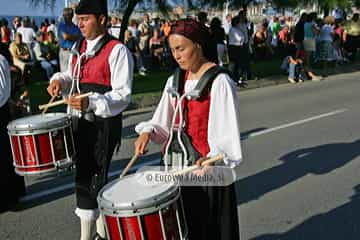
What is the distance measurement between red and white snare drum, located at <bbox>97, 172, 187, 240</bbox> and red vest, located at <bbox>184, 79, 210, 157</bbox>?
1.08 feet


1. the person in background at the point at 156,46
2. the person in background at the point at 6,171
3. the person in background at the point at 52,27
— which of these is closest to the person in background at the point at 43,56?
the person in background at the point at 52,27

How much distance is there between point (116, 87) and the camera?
3.46m

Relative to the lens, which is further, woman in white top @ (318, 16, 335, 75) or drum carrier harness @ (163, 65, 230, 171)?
woman in white top @ (318, 16, 335, 75)

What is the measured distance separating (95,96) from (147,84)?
33.9 ft

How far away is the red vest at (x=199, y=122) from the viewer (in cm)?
289

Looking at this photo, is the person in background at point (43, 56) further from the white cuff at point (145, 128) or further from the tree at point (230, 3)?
the white cuff at point (145, 128)

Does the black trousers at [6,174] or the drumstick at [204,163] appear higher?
the drumstick at [204,163]

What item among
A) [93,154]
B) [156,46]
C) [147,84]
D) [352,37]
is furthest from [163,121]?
[352,37]

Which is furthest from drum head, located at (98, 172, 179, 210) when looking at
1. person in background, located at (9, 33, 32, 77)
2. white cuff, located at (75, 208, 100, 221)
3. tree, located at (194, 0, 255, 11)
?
tree, located at (194, 0, 255, 11)

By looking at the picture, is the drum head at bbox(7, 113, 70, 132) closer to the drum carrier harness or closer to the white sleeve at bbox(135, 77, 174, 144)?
the white sleeve at bbox(135, 77, 174, 144)

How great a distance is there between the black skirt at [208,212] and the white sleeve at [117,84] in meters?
0.81

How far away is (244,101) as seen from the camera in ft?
38.5

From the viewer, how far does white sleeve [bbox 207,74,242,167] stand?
279cm

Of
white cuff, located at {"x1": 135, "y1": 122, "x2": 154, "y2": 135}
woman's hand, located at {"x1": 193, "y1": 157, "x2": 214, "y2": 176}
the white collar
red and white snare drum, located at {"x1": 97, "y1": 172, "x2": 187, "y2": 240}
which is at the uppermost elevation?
the white collar
